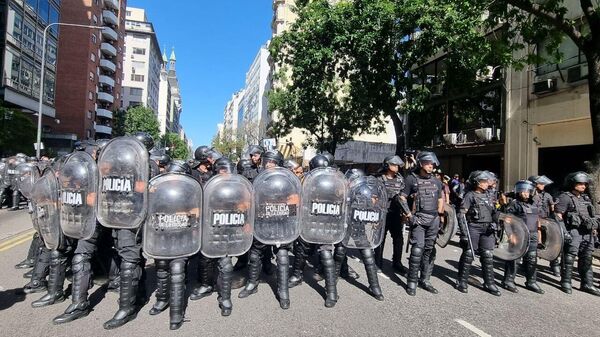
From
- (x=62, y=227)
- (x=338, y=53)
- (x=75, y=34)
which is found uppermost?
(x=75, y=34)

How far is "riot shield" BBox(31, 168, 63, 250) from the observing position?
4250 mm

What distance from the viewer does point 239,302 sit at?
4.71 m

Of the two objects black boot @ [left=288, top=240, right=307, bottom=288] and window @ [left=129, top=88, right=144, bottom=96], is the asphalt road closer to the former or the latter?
black boot @ [left=288, top=240, right=307, bottom=288]

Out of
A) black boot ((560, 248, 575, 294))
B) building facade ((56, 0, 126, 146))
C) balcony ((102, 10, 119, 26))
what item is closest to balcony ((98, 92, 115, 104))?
building facade ((56, 0, 126, 146))

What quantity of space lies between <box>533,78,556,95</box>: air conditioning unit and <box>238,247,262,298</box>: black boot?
12.7m

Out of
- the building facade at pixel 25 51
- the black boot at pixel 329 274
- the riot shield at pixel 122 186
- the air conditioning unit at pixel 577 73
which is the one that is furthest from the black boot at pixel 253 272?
the building facade at pixel 25 51

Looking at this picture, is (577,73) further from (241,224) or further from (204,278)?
(204,278)

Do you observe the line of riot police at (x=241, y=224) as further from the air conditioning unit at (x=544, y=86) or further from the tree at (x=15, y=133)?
the tree at (x=15, y=133)

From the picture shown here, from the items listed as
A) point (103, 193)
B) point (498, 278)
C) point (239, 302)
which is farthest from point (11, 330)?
point (498, 278)

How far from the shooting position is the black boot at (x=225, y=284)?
14.0 ft

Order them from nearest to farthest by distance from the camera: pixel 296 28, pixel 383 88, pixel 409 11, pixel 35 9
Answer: pixel 409 11
pixel 383 88
pixel 296 28
pixel 35 9

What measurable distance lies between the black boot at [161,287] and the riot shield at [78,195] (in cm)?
75

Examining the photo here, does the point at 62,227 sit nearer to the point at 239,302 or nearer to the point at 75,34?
the point at 239,302

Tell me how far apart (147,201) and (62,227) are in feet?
3.55
